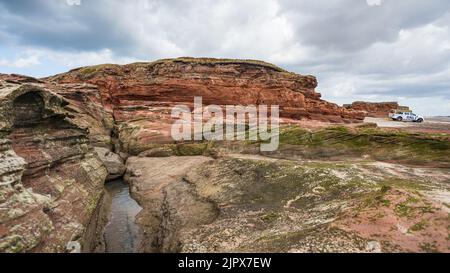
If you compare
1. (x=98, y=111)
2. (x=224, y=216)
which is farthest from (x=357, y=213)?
(x=98, y=111)

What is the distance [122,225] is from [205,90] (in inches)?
1345

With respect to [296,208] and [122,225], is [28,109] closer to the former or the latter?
[122,225]

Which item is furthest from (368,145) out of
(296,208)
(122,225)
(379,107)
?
(379,107)

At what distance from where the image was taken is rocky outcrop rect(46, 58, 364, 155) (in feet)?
174

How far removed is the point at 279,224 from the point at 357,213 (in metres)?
3.79

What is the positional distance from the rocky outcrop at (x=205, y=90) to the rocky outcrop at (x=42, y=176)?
23.7 metres

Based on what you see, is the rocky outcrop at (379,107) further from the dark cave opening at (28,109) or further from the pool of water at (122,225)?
the dark cave opening at (28,109)

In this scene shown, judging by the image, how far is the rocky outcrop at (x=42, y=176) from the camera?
14070mm

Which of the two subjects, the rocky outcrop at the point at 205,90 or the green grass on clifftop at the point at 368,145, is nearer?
the green grass on clifftop at the point at 368,145

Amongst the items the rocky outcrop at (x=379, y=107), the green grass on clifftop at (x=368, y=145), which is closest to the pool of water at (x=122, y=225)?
the green grass on clifftop at (x=368, y=145)

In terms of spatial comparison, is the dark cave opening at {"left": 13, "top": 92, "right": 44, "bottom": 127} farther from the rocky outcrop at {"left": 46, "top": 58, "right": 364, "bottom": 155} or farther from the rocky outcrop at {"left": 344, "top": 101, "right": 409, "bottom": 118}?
the rocky outcrop at {"left": 344, "top": 101, "right": 409, "bottom": 118}

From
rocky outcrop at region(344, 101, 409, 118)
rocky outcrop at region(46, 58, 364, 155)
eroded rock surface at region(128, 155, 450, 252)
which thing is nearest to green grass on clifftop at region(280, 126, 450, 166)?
eroded rock surface at region(128, 155, 450, 252)

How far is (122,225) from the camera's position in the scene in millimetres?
22938
